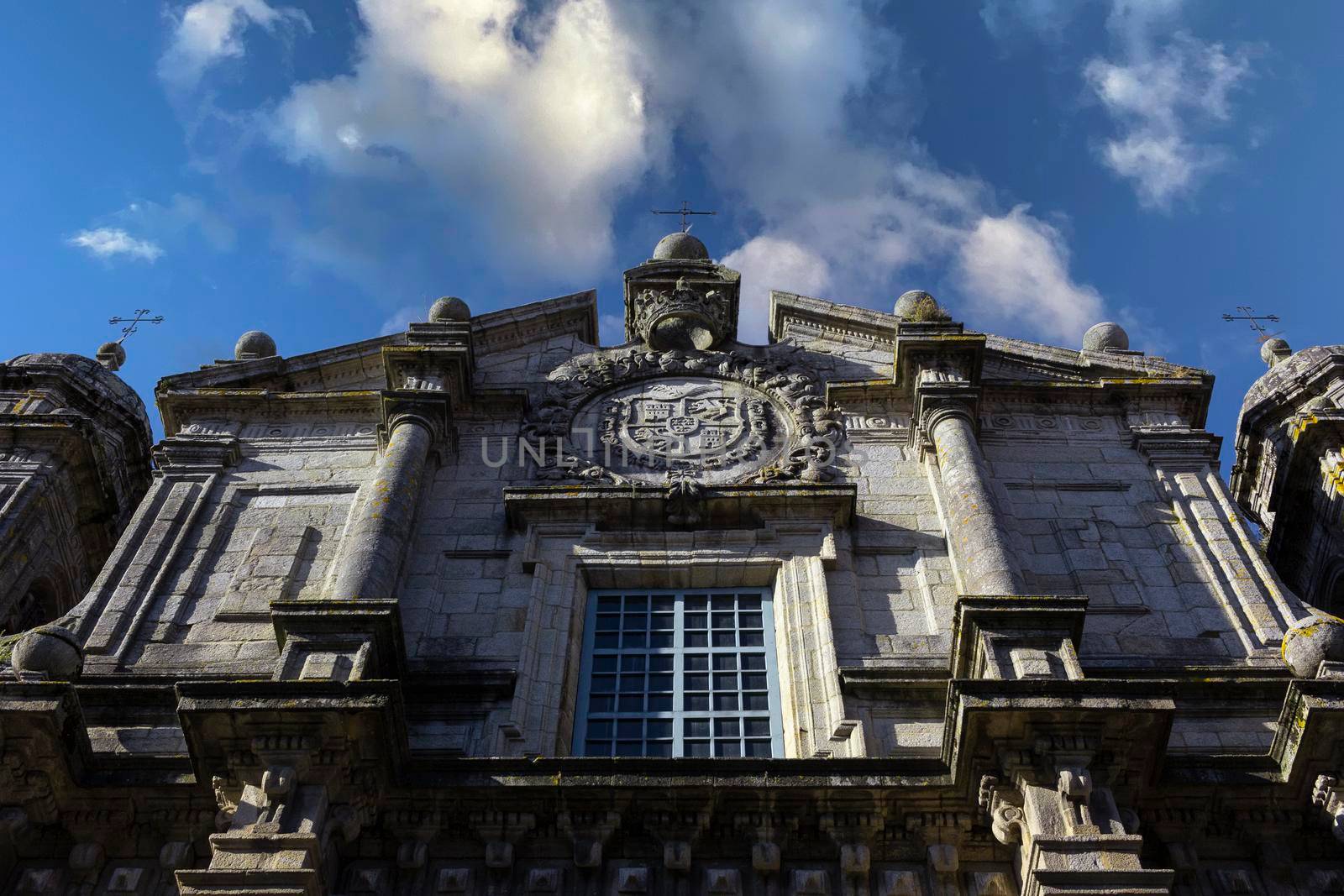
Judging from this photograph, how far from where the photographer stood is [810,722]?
11633 mm

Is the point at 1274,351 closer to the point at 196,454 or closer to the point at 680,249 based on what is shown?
the point at 680,249

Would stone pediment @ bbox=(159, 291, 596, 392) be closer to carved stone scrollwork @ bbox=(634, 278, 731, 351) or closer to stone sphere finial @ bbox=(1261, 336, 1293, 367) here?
carved stone scrollwork @ bbox=(634, 278, 731, 351)

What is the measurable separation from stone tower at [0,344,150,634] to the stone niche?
662cm

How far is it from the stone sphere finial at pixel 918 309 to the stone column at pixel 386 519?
6448 millimetres

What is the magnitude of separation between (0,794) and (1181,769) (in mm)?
8716

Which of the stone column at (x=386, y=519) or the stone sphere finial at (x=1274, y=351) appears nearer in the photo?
the stone column at (x=386, y=519)

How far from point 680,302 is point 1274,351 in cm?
916

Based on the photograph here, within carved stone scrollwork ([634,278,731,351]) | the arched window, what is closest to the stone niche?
carved stone scrollwork ([634,278,731,351])

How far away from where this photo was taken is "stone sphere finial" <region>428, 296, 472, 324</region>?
17.7 meters

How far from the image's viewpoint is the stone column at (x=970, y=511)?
1258cm

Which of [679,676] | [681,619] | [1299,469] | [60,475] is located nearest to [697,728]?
[679,676]

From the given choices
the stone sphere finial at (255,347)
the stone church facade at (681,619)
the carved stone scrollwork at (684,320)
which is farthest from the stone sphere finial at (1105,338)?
the stone sphere finial at (255,347)

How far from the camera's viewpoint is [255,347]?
1789cm

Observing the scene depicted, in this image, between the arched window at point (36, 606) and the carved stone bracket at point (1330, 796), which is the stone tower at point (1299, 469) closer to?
the carved stone bracket at point (1330, 796)
